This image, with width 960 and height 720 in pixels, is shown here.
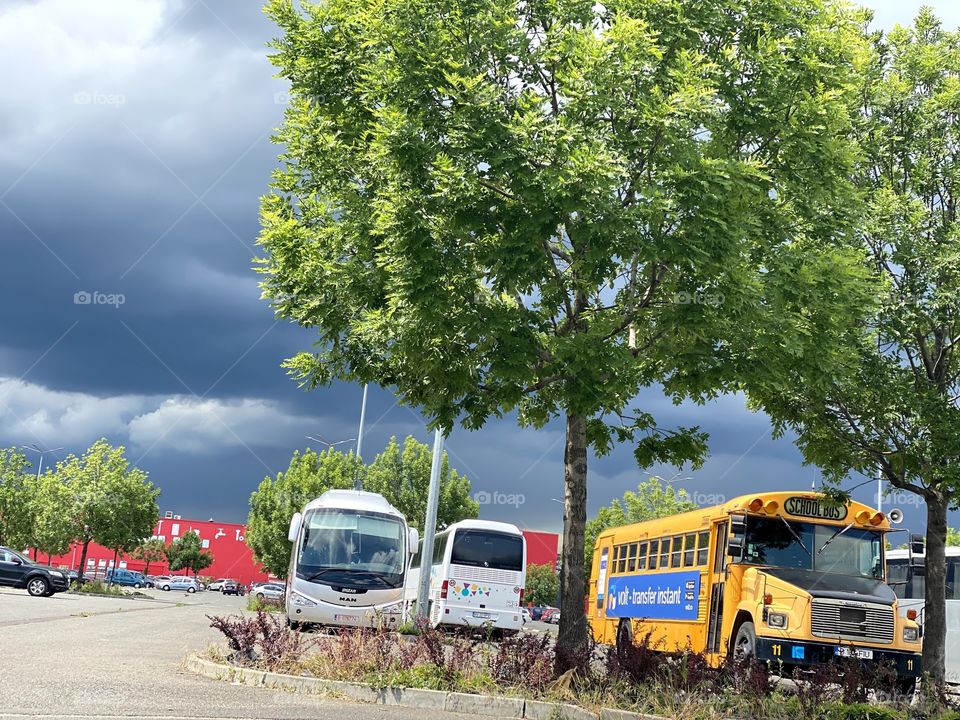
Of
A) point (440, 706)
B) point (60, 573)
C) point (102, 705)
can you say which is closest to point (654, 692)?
point (440, 706)

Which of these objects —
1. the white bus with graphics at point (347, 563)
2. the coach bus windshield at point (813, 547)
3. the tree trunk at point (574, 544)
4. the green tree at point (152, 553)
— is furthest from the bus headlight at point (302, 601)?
the green tree at point (152, 553)

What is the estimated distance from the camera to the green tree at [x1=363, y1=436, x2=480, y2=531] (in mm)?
56594

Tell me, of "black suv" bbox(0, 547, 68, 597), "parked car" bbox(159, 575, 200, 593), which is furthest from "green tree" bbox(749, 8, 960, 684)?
"parked car" bbox(159, 575, 200, 593)

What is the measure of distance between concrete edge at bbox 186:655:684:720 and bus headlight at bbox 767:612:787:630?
5715mm

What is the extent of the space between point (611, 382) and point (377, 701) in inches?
183

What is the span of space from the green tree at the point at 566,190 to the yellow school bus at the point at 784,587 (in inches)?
155

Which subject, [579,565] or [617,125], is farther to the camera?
[579,565]

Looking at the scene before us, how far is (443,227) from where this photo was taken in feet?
40.1

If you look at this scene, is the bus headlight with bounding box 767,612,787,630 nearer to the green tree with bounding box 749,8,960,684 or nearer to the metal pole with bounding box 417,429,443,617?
the green tree with bounding box 749,8,960,684

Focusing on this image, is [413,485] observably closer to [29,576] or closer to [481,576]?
[29,576]

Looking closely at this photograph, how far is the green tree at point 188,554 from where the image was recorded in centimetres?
12081

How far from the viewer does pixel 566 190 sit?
35.9ft

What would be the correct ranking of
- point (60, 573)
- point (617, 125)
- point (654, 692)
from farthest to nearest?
1. point (60, 573)
2. point (617, 125)
3. point (654, 692)

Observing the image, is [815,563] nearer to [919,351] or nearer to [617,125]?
[919,351]
